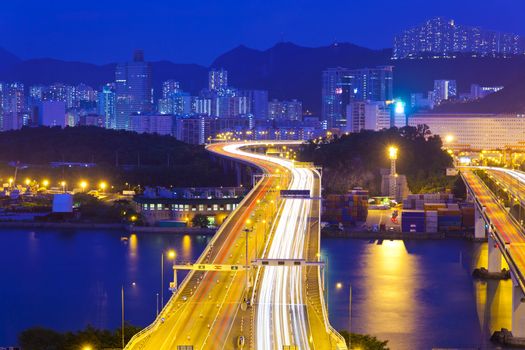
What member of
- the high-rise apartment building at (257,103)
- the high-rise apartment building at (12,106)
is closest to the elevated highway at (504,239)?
the high-rise apartment building at (12,106)

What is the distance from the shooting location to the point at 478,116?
82.5 ft

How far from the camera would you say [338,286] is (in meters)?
8.04

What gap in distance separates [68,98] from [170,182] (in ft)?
82.1

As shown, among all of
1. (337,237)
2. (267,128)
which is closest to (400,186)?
(337,237)

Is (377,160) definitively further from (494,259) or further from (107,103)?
(107,103)

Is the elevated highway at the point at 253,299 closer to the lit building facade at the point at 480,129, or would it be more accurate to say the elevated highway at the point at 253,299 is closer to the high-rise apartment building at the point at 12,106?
the lit building facade at the point at 480,129

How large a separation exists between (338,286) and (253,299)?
2135 mm

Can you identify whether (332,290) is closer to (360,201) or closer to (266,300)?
(266,300)

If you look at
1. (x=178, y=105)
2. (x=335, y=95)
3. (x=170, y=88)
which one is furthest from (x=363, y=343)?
(x=170, y=88)

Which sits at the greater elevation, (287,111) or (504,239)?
(287,111)

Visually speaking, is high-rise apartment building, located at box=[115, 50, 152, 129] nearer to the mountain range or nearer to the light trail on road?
the mountain range

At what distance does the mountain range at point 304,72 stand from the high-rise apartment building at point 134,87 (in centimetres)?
526

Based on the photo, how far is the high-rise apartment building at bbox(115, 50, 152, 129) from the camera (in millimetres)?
37875

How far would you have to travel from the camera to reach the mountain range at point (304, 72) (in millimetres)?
32875
